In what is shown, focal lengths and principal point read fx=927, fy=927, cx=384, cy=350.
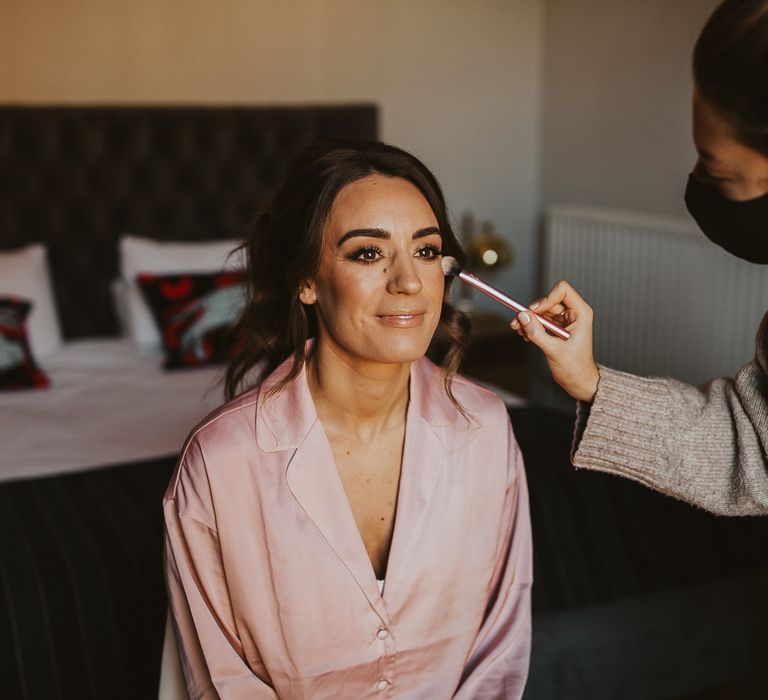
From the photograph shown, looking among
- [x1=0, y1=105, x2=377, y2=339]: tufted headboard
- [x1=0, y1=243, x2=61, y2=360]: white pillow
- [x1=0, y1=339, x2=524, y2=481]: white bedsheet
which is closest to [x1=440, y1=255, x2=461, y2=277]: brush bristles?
[x1=0, y1=339, x2=524, y2=481]: white bedsheet

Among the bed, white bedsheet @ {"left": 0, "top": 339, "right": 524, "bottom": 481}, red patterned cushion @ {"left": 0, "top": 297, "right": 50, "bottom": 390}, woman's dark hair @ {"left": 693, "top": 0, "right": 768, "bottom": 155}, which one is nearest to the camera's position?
woman's dark hair @ {"left": 693, "top": 0, "right": 768, "bottom": 155}

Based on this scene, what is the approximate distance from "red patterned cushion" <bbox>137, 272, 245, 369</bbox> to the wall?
1.69 metres

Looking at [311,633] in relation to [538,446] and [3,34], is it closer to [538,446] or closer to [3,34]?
[538,446]

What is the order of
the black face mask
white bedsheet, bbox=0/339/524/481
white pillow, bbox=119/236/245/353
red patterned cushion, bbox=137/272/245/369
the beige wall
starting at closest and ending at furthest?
1. the black face mask
2. white bedsheet, bbox=0/339/524/481
3. red patterned cushion, bbox=137/272/245/369
4. white pillow, bbox=119/236/245/353
5. the beige wall

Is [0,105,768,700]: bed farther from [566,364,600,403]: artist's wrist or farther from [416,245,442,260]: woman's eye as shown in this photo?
[566,364,600,403]: artist's wrist

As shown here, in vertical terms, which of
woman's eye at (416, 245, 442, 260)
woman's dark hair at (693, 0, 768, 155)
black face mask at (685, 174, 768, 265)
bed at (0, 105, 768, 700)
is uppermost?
woman's dark hair at (693, 0, 768, 155)

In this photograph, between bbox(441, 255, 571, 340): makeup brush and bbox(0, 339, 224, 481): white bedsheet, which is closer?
bbox(441, 255, 571, 340): makeup brush

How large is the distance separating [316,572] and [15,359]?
1.91m

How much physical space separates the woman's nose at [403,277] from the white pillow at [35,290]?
2.23m

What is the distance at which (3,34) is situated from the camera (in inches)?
132

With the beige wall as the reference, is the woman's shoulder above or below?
below

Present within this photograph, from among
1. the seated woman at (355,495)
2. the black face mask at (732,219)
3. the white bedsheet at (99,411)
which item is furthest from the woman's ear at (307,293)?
the white bedsheet at (99,411)

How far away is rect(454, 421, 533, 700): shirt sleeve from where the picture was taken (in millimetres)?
1444

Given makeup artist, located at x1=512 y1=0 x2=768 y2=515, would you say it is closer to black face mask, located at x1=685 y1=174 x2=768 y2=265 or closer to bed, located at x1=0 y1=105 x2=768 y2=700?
black face mask, located at x1=685 y1=174 x2=768 y2=265
